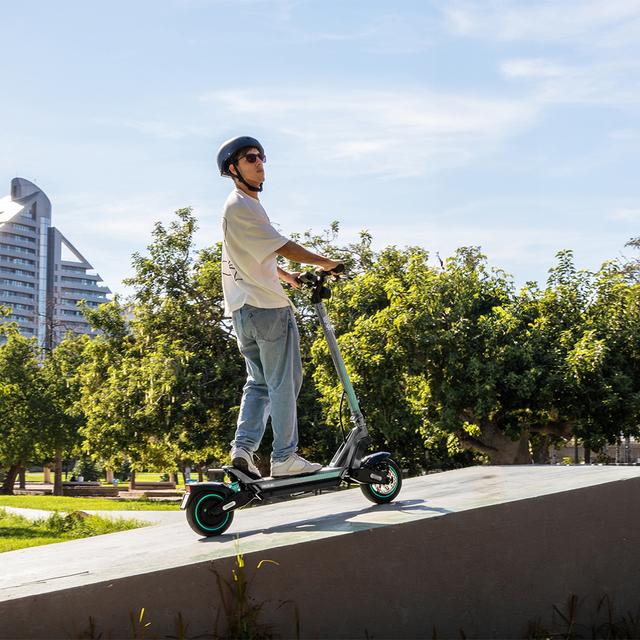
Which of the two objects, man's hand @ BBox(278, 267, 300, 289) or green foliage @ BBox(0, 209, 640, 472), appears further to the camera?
green foliage @ BBox(0, 209, 640, 472)

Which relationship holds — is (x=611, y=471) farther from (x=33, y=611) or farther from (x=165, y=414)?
(x=165, y=414)

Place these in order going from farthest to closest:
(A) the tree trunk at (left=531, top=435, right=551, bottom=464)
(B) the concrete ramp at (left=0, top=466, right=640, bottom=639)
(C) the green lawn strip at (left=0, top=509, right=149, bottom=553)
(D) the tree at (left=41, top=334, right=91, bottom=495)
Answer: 1. (D) the tree at (left=41, top=334, right=91, bottom=495)
2. (A) the tree trunk at (left=531, top=435, right=551, bottom=464)
3. (C) the green lawn strip at (left=0, top=509, right=149, bottom=553)
4. (B) the concrete ramp at (left=0, top=466, right=640, bottom=639)

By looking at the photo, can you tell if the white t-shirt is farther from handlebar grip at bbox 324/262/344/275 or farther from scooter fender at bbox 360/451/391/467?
scooter fender at bbox 360/451/391/467

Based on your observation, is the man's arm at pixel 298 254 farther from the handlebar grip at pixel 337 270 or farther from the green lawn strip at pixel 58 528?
the green lawn strip at pixel 58 528

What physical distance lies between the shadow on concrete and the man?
390 mm

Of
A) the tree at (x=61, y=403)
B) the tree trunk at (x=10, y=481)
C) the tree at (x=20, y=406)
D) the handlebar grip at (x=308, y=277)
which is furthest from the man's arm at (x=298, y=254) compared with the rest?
the tree trunk at (x=10, y=481)

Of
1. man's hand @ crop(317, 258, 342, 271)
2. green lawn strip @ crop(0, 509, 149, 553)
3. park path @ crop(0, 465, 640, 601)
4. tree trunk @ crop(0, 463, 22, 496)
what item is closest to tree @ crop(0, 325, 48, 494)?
tree trunk @ crop(0, 463, 22, 496)

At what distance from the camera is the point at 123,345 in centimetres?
3206

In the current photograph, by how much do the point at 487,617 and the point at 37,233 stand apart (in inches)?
8053

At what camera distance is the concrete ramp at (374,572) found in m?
3.47

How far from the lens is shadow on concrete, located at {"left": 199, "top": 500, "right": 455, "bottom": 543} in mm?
4125

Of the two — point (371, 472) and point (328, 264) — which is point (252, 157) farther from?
point (371, 472)

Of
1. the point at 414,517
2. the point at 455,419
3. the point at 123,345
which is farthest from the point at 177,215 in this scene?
the point at 414,517

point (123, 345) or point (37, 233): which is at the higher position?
point (37, 233)
